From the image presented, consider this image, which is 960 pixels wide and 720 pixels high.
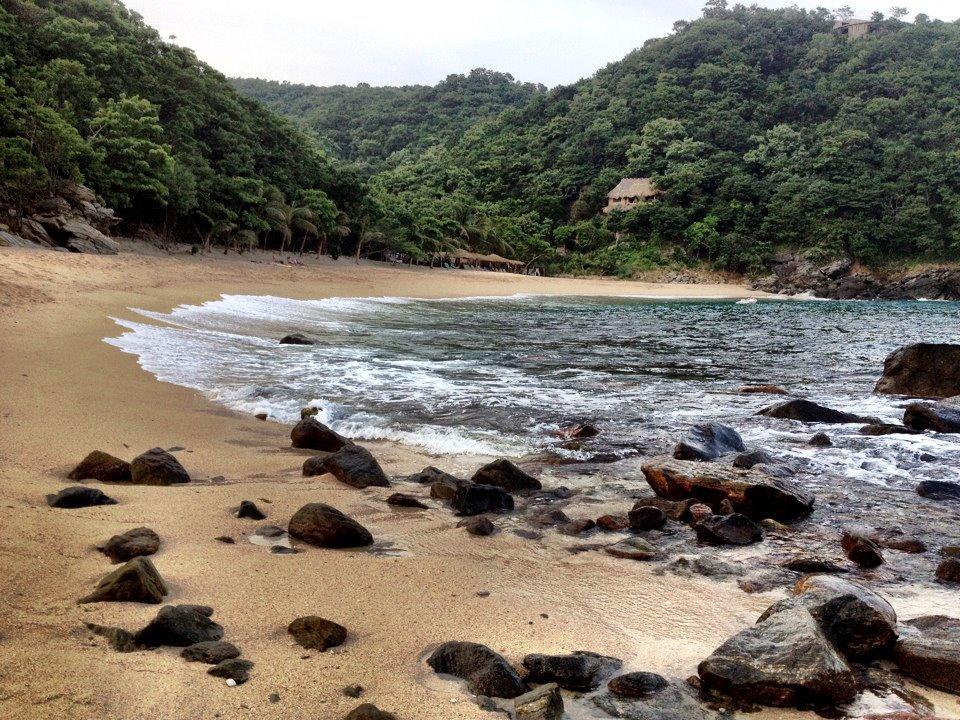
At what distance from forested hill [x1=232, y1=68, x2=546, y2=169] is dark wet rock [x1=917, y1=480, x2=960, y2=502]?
107 meters

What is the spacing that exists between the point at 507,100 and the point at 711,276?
3406 inches

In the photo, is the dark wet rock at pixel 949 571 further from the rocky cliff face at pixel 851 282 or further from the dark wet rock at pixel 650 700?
the rocky cliff face at pixel 851 282

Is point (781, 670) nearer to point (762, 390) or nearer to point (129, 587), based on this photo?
point (129, 587)

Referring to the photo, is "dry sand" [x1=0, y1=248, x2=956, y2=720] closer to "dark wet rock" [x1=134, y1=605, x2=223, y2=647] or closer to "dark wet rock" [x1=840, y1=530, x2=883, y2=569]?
"dark wet rock" [x1=134, y1=605, x2=223, y2=647]

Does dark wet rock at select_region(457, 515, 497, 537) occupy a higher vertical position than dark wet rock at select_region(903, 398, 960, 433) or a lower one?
lower

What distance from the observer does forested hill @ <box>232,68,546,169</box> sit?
390ft

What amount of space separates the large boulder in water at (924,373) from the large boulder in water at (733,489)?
A: 22.4 feet

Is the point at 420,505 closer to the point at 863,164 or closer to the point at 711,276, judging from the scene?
the point at 711,276

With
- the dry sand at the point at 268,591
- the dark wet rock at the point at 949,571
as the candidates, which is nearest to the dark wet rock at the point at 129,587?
the dry sand at the point at 268,591

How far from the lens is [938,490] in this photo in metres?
5.14

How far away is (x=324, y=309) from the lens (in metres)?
22.3

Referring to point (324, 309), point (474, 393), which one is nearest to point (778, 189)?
point (324, 309)

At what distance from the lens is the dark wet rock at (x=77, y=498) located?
11.8ft

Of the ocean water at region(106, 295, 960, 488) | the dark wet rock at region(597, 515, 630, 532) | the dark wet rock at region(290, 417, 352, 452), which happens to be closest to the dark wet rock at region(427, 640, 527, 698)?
the dark wet rock at region(597, 515, 630, 532)
